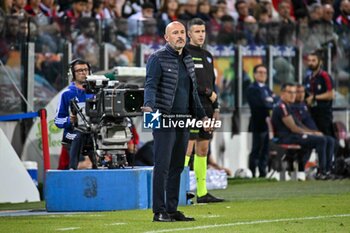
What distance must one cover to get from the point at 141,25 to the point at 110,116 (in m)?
6.70

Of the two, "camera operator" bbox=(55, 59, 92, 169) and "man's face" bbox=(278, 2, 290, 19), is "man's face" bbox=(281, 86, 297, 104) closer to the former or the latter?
"man's face" bbox=(278, 2, 290, 19)

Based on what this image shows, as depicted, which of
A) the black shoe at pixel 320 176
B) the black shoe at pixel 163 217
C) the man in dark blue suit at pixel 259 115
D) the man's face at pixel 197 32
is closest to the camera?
the black shoe at pixel 163 217

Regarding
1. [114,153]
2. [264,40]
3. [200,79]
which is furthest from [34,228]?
[264,40]

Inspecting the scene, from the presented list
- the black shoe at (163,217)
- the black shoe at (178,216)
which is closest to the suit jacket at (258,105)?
the black shoe at (178,216)

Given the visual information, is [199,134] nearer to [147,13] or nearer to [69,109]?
[69,109]

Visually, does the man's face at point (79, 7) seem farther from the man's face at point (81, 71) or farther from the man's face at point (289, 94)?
the man's face at point (81, 71)

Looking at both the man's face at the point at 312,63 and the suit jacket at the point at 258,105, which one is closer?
the suit jacket at the point at 258,105

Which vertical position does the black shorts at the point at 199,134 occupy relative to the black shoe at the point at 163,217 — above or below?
above

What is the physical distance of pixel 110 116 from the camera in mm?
16094

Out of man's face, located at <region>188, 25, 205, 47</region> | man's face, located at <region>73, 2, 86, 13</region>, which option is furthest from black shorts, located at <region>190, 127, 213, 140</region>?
man's face, located at <region>73, 2, 86, 13</region>

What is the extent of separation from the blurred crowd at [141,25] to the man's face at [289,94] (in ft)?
3.06

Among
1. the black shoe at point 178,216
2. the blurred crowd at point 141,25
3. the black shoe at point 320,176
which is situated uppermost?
the blurred crowd at point 141,25

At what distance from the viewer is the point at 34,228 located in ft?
Answer: 43.7

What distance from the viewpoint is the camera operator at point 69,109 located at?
16906 mm
